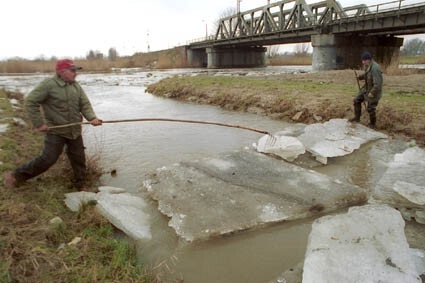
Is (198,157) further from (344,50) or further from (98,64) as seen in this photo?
(98,64)

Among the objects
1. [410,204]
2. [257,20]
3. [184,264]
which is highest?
[257,20]

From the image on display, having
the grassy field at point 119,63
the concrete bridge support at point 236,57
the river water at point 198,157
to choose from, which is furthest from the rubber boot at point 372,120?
the concrete bridge support at point 236,57

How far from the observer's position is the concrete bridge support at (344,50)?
78.2ft

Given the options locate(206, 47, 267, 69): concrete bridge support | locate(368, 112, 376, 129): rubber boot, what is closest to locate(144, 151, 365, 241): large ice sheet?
A: locate(368, 112, 376, 129): rubber boot

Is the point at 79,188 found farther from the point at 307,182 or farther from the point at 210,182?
A: the point at 307,182

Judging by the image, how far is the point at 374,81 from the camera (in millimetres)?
6773

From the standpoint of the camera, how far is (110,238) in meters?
3.09

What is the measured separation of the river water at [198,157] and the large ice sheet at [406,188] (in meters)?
0.43

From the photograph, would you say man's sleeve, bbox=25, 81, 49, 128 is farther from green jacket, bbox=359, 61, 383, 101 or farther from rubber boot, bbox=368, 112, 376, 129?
rubber boot, bbox=368, 112, 376, 129

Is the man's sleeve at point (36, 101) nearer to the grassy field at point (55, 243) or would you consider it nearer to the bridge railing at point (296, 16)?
the grassy field at point (55, 243)

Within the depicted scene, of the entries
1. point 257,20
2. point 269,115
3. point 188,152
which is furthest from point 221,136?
point 257,20

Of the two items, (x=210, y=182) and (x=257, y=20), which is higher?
(x=257, y=20)

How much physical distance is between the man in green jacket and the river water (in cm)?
116

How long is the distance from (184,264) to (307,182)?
7.93 feet
